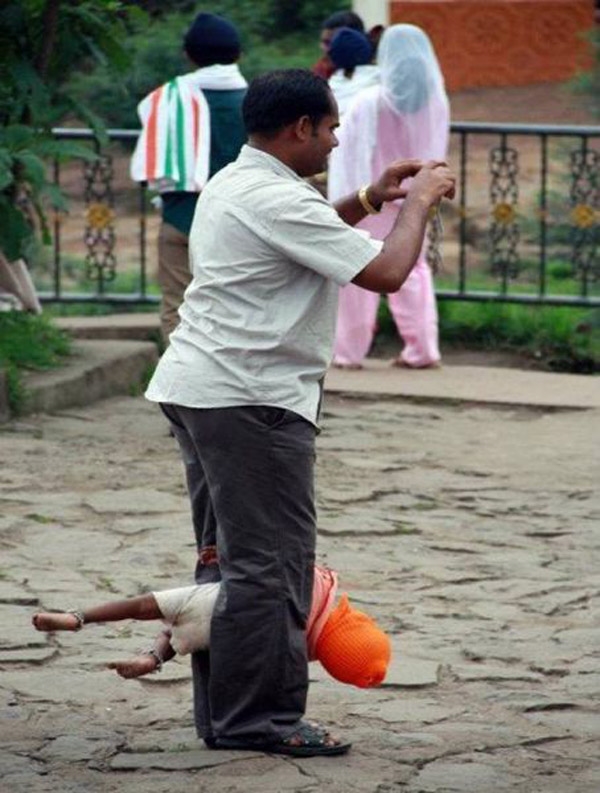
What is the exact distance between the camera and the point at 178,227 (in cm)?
934

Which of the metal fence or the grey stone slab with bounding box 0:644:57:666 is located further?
the metal fence

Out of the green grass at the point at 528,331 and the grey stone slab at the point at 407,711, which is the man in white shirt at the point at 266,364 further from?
the green grass at the point at 528,331

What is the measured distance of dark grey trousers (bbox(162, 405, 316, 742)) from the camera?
4.96m

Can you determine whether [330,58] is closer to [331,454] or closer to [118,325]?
[118,325]

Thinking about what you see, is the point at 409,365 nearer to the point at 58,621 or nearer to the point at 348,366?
the point at 348,366

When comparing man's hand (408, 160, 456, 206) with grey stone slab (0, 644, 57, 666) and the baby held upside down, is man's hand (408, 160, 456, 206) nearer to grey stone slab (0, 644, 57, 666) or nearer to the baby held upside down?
the baby held upside down

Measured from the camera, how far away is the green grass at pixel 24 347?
967 centimetres

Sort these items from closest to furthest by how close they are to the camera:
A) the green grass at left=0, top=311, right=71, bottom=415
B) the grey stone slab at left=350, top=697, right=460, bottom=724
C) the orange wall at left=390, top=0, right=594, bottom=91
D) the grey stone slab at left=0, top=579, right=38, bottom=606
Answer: the grey stone slab at left=350, top=697, right=460, bottom=724
the grey stone slab at left=0, top=579, right=38, bottom=606
the green grass at left=0, top=311, right=71, bottom=415
the orange wall at left=390, top=0, right=594, bottom=91

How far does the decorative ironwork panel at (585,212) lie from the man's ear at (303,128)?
23.3 feet

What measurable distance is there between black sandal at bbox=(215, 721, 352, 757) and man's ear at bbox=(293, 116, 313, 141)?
4.39ft

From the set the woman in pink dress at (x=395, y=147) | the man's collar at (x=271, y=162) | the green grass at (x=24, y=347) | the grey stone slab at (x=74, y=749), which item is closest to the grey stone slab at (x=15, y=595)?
the grey stone slab at (x=74, y=749)

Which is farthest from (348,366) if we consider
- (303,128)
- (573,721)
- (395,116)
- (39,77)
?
(303,128)

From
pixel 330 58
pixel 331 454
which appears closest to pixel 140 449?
pixel 331 454

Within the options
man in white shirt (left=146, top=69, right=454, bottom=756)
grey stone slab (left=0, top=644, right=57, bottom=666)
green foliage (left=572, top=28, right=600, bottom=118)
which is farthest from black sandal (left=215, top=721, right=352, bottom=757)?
green foliage (left=572, top=28, right=600, bottom=118)
